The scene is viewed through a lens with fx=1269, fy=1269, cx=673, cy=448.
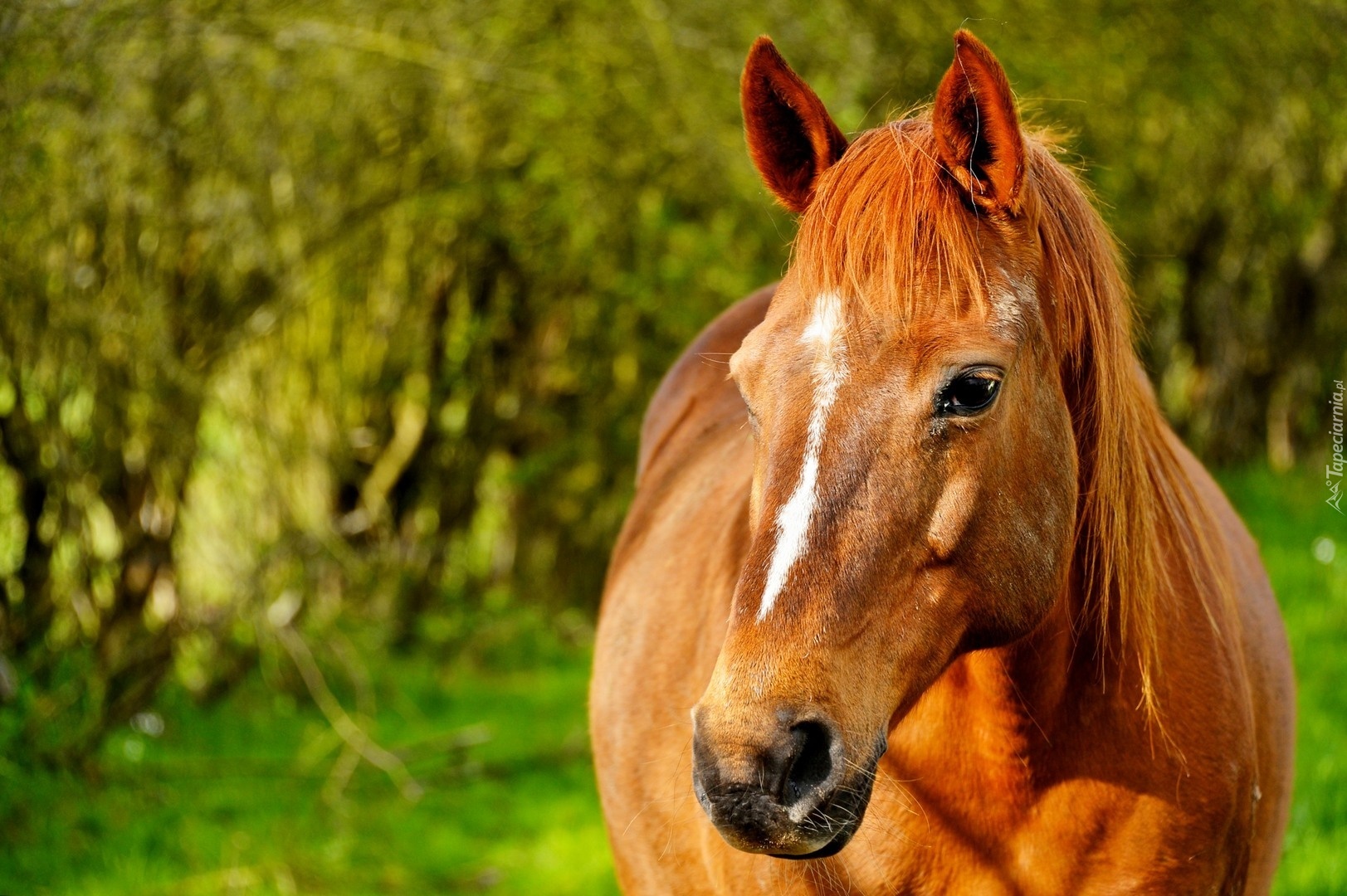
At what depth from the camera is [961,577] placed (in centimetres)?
175

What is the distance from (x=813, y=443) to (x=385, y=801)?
3642 mm

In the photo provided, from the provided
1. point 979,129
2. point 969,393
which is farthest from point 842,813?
point 979,129

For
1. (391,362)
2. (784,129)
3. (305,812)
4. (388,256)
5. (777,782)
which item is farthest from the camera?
(391,362)

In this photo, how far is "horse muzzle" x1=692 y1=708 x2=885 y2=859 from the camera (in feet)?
4.99

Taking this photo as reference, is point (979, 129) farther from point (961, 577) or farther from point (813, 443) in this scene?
point (961, 577)

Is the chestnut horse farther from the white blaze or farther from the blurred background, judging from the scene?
the blurred background

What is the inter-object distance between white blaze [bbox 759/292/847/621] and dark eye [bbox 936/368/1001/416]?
141 millimetres

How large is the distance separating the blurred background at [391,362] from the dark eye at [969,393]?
7.26 feet

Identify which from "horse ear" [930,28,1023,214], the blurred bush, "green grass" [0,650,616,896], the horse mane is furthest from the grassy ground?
"horse ear" [930,28,1023,214]

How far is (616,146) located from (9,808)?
11.9 feet

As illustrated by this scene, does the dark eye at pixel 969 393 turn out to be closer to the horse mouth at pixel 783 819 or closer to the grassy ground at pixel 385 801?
the horse mouth at pixel 783 819

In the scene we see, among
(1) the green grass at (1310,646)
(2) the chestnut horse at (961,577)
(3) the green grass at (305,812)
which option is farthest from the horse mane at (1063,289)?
(3) the green grass at (305,812)

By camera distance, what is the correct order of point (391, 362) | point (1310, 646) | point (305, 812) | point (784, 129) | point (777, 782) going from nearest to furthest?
point (777, 782) → point (784, 129) → point (305, 812) → point (1310, 646) → point (391, 362)

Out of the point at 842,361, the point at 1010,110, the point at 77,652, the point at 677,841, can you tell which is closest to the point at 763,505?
the point at 842,361
